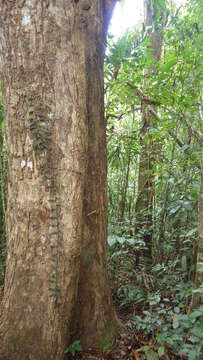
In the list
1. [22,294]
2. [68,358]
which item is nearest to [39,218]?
[22,294]

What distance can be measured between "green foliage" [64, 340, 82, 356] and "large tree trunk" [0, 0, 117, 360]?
10 centimetres

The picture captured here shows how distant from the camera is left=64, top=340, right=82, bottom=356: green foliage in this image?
1.66 metres

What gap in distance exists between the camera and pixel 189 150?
8.43 ft

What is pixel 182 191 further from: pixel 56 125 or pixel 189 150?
pixel 56 125

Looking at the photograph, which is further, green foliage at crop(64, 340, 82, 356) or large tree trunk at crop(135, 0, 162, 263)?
large tree trunk at crop(135, 0, 162, 263)

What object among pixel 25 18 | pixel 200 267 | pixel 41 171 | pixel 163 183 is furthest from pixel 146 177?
pixel 25 18

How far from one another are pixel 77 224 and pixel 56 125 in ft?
2.18

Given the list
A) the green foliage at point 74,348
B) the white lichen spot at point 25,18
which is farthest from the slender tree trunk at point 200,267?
Result: the white lichen spot at point 25,18

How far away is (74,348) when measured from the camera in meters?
1.68

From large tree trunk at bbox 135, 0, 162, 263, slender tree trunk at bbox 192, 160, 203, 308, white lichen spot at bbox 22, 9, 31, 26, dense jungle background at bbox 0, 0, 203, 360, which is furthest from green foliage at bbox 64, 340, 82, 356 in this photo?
white lichen spot at bbox 22, 9, 31, 26

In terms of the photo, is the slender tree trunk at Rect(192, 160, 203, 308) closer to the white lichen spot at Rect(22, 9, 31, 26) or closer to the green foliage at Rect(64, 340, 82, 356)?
the green foliage at Rect(64, 340, 82, 356)

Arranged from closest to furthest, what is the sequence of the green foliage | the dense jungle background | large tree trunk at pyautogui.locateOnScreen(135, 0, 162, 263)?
the green foliage → the dense jungle background → large tree trunk at pyautogui.locateOnScreen(135, 0, 162, 263)

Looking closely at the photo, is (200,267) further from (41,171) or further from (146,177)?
(146,177)

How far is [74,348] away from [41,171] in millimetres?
1284
